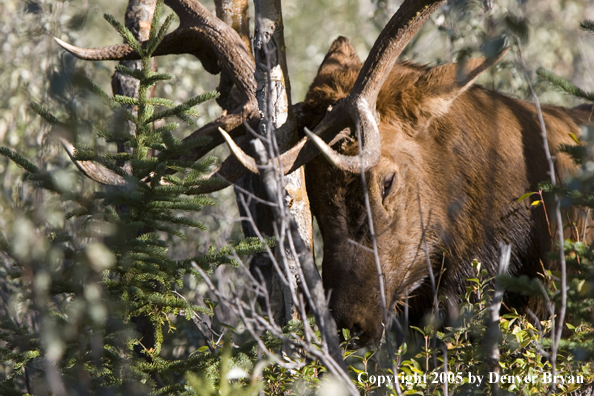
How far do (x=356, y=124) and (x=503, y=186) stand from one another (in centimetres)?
112

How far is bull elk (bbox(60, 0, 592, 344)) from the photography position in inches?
146

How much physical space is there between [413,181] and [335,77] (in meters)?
0.91

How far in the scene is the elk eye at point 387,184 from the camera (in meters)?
3.78

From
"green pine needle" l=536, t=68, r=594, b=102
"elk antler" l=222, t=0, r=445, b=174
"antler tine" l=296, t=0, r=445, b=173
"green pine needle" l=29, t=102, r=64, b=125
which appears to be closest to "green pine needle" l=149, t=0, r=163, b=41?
"green pine needle" l=29, t=102, r=64, b=125

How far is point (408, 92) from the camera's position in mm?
3992

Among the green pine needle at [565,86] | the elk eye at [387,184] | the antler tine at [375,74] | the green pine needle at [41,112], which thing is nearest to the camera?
the green pine needle at [565,86]

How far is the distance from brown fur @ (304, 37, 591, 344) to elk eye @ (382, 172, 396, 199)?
0.07 ft

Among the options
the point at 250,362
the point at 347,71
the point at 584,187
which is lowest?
the point at 250,362

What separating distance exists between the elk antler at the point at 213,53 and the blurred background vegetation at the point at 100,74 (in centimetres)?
22

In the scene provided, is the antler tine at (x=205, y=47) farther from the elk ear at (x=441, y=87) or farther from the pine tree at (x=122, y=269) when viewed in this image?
the elk ear at (x=441, y=87)

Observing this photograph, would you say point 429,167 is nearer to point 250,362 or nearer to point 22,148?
point 250,362

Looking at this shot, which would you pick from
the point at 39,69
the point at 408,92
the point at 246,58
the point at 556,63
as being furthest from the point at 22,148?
the point at 556,63

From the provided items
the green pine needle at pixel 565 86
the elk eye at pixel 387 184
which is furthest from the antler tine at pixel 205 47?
the green pine needle at pixel 565 86

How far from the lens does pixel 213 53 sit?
13.8 ft
